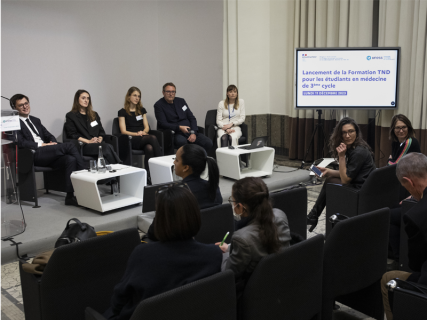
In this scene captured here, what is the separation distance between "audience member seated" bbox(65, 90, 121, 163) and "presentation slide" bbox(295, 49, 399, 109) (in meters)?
2.86

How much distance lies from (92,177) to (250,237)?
2.80m

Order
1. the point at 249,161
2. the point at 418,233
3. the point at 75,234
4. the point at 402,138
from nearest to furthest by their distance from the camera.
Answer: the point at 418,233 < the point at 75,234 < the point at 402,138 < the point at 249,161

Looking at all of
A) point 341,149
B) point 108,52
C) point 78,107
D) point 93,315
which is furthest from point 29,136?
point 93,315

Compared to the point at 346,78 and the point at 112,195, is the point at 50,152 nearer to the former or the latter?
Answer: the point at 112,195

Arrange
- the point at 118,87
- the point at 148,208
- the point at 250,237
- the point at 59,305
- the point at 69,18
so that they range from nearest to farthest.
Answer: the point at 250,237
the point at 59,305
the point at 148,208
the point at 69,18
the point at 118,87

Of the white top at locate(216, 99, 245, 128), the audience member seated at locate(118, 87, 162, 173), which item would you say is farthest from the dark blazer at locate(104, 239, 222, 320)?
the white top at locate(216, 99, 245, 128)

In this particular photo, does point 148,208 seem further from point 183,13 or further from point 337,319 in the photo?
point 183,13

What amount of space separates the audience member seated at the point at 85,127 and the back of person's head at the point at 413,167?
362 centimetres

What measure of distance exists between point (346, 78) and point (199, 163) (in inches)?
158

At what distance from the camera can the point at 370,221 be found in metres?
2.29

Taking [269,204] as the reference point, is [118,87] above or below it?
above

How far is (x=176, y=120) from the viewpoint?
6.51 meters

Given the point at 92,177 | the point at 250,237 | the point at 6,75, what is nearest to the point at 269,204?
the point at 250,237

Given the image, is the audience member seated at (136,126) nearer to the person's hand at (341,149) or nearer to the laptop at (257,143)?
the laptop at (257,143)
